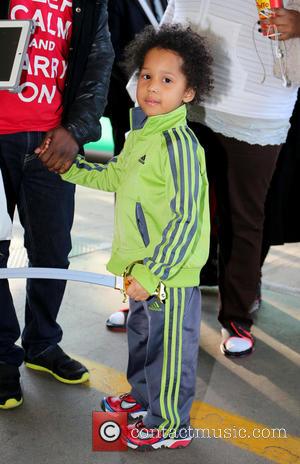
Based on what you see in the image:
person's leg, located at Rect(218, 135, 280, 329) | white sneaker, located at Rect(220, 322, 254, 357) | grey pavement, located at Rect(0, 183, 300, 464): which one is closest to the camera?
grey pavement, located at Rect(0, 183, 300, 464)

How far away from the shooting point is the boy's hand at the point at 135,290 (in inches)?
68.5

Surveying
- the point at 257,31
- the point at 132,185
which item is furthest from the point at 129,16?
the point at 132,185

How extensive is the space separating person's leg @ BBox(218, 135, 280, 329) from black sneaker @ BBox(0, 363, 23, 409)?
1008mm

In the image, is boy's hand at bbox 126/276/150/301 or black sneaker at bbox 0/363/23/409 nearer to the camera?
boy's hand at bbox 126/276/150/301

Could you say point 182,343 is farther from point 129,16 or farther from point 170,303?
point 129,16

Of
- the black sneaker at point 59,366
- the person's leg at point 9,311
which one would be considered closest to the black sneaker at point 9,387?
the person's leg at point 9,311

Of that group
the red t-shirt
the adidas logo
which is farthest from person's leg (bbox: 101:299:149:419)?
the red t-shirt

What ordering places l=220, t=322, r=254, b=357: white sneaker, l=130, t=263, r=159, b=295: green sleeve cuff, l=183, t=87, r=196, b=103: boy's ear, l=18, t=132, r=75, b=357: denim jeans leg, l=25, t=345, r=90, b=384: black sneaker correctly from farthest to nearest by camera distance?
l=220, t=322, r=254, b=357: white sneaker, l=25, t=345, r=90, b=384: black sneaker, l=18, t=132, r=75, b=357: denim jeans leg, l=183, t=87, r=196, b=103: boy's ear, l=130, t=263, r=159, b=295: green sleeve cuff

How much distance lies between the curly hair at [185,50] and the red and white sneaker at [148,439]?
42.6 inches

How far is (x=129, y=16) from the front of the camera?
2.98 metres

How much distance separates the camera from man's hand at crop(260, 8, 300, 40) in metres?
2.11

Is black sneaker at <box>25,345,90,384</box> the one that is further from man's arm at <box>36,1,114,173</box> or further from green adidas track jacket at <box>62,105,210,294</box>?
man's arm at <box>36,1,114,173</box>

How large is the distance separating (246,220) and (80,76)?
0.94 m

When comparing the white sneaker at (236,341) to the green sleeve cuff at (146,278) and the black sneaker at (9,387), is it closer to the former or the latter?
the black sneaker at (9,387)
